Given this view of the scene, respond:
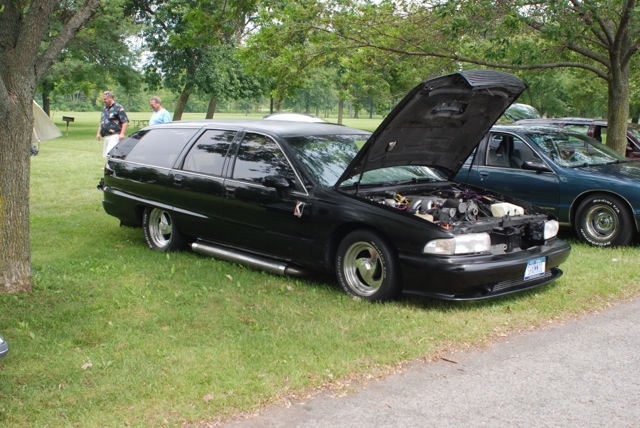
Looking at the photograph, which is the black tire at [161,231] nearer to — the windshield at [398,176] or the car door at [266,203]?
the car door at [266,203]

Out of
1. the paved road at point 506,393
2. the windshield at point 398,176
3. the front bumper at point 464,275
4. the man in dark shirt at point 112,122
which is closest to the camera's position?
the paved road at point 506,393

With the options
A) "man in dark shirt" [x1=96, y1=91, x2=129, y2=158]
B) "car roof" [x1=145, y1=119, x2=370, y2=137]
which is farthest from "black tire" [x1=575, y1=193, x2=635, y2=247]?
"man in dark shirt" [x1=96, y1=91, x2=129, y2=158]

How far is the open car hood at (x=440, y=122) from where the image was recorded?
5.89 metres

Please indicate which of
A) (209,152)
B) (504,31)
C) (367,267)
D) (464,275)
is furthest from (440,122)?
(504,31)

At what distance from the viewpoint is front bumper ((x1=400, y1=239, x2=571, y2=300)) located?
5.60 meters

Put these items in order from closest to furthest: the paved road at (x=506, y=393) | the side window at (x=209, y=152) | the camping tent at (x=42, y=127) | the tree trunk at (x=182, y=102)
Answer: the paved road at (x=506, y=393), the side window at (x=209, y=152), the camping tent at (x=42, y=127), the tree trunk at (x=182, y=102)

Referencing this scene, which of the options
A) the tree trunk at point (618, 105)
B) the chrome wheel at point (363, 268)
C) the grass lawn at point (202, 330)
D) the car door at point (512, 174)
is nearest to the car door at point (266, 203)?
the grass lawn at point (202, 330)

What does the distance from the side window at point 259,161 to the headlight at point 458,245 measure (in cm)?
163

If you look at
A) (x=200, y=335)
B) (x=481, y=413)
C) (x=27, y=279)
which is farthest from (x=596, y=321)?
(x=27, y=279)

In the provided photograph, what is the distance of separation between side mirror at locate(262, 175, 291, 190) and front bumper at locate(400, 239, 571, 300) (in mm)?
1391

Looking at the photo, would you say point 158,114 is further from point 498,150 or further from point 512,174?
point 512,174

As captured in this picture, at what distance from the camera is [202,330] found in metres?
5.34

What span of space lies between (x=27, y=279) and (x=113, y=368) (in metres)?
2.04

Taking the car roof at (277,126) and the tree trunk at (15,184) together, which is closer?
the tree trunk at (15,184)
